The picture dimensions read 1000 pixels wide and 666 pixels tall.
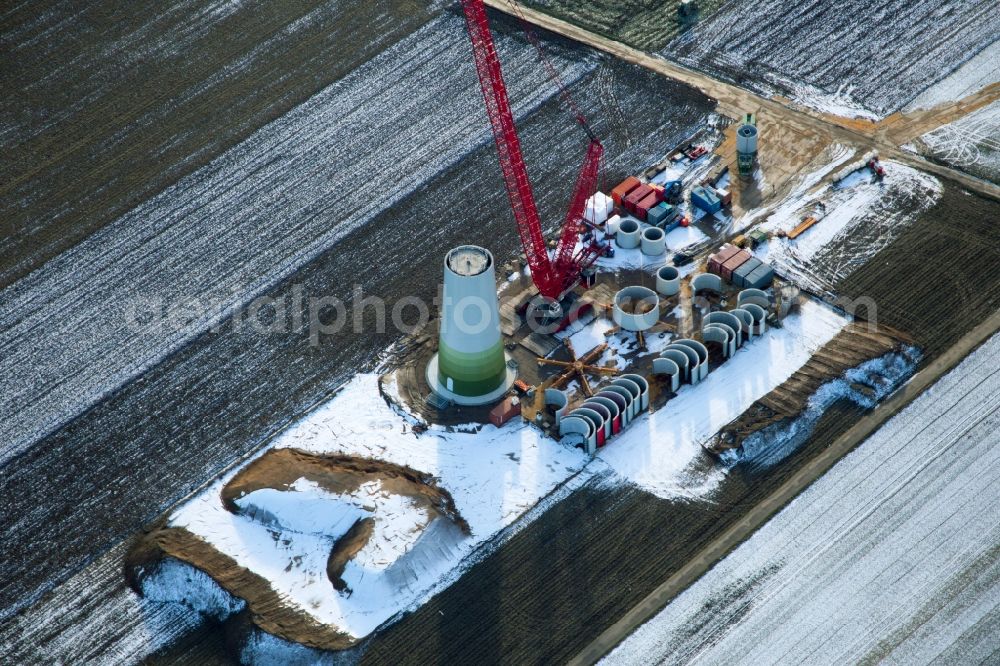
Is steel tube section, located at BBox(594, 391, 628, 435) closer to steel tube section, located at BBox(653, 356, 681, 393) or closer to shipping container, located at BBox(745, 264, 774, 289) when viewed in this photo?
steel tube section, located at BBox(653, 356, 681, 393)

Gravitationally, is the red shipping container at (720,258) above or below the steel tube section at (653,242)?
below

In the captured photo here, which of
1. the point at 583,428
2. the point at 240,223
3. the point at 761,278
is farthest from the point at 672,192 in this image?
the point at 240,223

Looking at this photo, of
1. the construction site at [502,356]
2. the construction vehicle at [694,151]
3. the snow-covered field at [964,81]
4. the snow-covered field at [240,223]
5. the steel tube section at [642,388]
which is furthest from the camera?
the snow-covered field at [964,81]

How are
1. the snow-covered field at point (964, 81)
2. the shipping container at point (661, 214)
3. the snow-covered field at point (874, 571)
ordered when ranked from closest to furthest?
the snow-covered field at point (874, 571)
the shipping container at point (661, 214)
the snow-covered field at point (964, 81)

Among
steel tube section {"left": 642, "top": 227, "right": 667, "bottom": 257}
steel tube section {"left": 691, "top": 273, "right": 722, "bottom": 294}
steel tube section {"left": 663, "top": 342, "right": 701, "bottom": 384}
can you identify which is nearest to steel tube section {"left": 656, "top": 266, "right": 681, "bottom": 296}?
steel tube section {"left": 691, "top": 273, "right": 722, "bottom": 294}

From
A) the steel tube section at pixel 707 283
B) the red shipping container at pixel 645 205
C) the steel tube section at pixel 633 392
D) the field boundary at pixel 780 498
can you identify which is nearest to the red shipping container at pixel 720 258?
the steel tube section at pixel 707 283

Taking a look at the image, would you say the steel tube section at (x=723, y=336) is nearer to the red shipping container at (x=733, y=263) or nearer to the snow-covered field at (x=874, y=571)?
the red shipping container at (x=733, y=263)

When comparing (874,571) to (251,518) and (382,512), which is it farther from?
(251,518)
